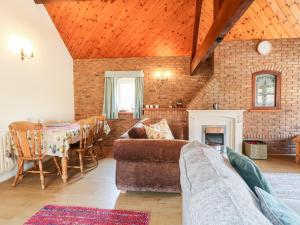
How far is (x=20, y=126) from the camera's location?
3.30 meters

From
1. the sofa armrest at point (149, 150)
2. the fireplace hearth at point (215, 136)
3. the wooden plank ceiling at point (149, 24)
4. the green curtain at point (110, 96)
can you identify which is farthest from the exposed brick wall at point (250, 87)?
the sofa armrest at point (149, 150)

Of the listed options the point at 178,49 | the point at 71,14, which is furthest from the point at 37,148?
the point at 178,49

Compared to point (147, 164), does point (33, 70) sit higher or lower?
higher

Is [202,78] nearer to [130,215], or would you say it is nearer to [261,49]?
[261,49]

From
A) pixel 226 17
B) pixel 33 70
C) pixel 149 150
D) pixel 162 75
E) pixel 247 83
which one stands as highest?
pixel 226 17

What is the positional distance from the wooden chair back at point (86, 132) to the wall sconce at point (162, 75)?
2463mm

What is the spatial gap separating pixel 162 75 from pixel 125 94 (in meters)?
1.15

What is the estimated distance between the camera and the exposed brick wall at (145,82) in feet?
19.7

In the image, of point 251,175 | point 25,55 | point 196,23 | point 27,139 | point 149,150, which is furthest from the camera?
point 196,23

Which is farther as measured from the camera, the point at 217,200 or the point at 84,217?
the point at 84,217

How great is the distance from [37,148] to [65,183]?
671 mm

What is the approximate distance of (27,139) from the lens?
325 centimetres

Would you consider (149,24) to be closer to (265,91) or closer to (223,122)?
(223,122)

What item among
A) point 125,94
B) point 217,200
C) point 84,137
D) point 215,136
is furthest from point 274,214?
point 125,94
